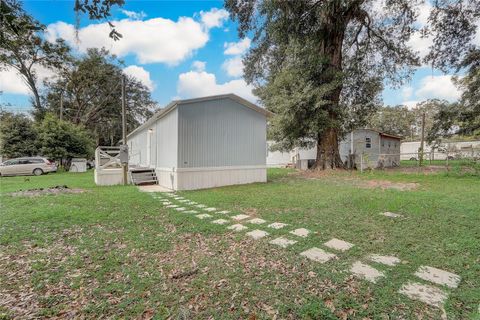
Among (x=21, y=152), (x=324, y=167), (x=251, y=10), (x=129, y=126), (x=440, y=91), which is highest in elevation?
(x=251, y=10)

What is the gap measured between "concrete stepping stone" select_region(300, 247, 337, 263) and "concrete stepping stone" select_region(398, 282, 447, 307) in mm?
825

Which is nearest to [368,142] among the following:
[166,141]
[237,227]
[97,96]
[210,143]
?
[210,143]

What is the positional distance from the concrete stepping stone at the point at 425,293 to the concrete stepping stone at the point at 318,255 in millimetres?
825

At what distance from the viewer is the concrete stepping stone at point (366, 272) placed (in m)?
2.52

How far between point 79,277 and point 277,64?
1392cm

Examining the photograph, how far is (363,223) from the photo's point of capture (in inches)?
171

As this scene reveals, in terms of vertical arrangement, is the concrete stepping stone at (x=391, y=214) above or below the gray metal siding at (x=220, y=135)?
below

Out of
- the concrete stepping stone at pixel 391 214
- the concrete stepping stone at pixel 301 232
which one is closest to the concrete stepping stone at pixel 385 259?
the concrete stepping stone at pixel 301 232

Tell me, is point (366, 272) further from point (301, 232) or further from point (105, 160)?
point (105, 160)

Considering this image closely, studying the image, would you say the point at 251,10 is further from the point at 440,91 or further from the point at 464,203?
the point at 440,91

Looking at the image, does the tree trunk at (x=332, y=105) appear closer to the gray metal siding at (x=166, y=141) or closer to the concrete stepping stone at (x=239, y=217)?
the gray metal siding at (x=166, y=141)

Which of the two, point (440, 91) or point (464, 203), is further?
point (440, 91)

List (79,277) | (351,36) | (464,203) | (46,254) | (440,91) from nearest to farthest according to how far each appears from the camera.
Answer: (79,277)
(46,254)
(464,203)
(351,36)
(440,91)

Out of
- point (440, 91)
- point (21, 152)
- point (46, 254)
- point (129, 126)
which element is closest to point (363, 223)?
point (46, 254)
